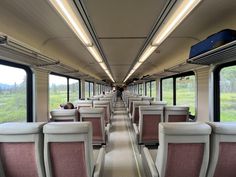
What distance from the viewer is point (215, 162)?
1886 mm

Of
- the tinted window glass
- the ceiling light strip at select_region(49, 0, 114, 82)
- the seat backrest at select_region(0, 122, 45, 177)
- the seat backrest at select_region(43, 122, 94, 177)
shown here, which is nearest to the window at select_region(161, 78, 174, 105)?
the tinted window glass

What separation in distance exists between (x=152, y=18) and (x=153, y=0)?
2.01 feet

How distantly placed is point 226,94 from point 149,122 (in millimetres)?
1398

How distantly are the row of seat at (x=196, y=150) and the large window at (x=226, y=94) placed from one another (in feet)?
6.18

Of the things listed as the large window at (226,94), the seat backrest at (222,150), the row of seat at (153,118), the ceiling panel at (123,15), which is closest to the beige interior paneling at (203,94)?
the large window at (226,94)

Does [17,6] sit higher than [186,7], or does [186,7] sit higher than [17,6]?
[17,6]

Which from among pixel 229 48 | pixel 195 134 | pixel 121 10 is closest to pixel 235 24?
pixel 229 48

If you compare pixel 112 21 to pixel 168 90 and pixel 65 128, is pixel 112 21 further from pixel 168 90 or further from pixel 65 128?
pixel 168 90

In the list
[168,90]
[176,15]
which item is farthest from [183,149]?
[168,90]

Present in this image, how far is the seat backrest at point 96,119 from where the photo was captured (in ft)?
13.1

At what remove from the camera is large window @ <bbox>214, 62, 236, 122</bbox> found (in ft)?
11.6

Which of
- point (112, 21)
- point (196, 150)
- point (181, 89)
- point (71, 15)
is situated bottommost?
point (196, 150)

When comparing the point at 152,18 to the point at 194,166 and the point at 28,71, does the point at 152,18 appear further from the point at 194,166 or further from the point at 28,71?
the point at 28,71

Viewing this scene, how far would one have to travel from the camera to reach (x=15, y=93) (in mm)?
3836
